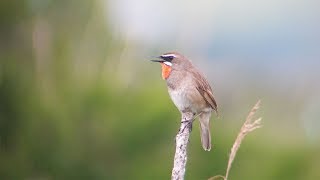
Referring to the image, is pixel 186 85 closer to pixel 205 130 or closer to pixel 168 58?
pixel 168 58

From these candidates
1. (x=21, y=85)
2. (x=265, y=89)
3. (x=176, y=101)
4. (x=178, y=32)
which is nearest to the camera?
(x=176, y=101)

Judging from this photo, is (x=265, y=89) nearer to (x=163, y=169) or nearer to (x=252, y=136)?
(x=252, y=136)

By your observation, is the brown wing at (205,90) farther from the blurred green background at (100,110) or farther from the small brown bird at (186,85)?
the blurred green background at (100,110)

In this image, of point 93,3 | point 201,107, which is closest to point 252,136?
point 93,3

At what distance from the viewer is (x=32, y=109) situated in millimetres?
4738

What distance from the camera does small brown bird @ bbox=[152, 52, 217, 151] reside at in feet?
10.2

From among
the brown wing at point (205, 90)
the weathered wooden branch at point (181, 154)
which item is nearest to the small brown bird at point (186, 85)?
the brown wing at point (205, 90)

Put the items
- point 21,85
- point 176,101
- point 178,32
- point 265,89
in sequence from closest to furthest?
1. point 176,101
2. point 21,85
3. point 178,32
4. point 265,89

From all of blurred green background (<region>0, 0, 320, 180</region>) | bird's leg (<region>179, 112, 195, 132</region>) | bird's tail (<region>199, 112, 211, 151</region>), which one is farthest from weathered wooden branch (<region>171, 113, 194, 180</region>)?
blurred green background (<region>0, 0, 320, 180</region>)

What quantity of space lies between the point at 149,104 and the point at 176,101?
1.77 m

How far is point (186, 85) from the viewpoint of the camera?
3146 millimetres

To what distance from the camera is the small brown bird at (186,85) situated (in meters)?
3.11

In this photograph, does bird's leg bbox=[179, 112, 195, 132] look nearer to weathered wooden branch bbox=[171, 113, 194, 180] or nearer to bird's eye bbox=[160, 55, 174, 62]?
weathered wooden branch bbox=[171, 113, 194, 180]

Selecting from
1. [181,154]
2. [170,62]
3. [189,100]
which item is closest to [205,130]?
[189,100]
